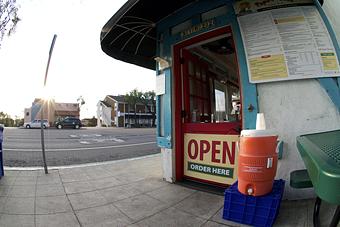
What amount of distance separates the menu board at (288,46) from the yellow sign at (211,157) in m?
1.19

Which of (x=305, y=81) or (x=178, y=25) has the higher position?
(x=178, y=25)

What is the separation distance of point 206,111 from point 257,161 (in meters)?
2.76

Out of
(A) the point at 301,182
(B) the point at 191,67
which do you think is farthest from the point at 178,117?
(A) the point at 301,182

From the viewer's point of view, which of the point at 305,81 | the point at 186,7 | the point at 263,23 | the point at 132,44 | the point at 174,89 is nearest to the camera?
the point at 305,81

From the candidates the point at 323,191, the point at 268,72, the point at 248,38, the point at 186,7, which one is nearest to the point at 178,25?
the point at 186,7

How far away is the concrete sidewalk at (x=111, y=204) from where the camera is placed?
269 cm

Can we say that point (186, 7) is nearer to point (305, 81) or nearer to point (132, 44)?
point (132, 44)

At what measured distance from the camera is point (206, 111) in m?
5.07

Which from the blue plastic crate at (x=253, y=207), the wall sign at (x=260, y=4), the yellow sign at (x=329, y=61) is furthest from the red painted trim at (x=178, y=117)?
the yellow sign at (x=329, y=61)

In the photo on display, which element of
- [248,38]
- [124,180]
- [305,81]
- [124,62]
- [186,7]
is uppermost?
[186,7]

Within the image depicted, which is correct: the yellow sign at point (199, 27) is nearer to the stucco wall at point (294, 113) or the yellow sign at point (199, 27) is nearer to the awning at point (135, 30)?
the awning at point (135, 30)

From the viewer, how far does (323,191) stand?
34.3 inches

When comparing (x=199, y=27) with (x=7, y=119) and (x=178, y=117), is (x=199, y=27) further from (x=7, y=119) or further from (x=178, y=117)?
(x=7, y=119)

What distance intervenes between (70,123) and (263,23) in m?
34.6
